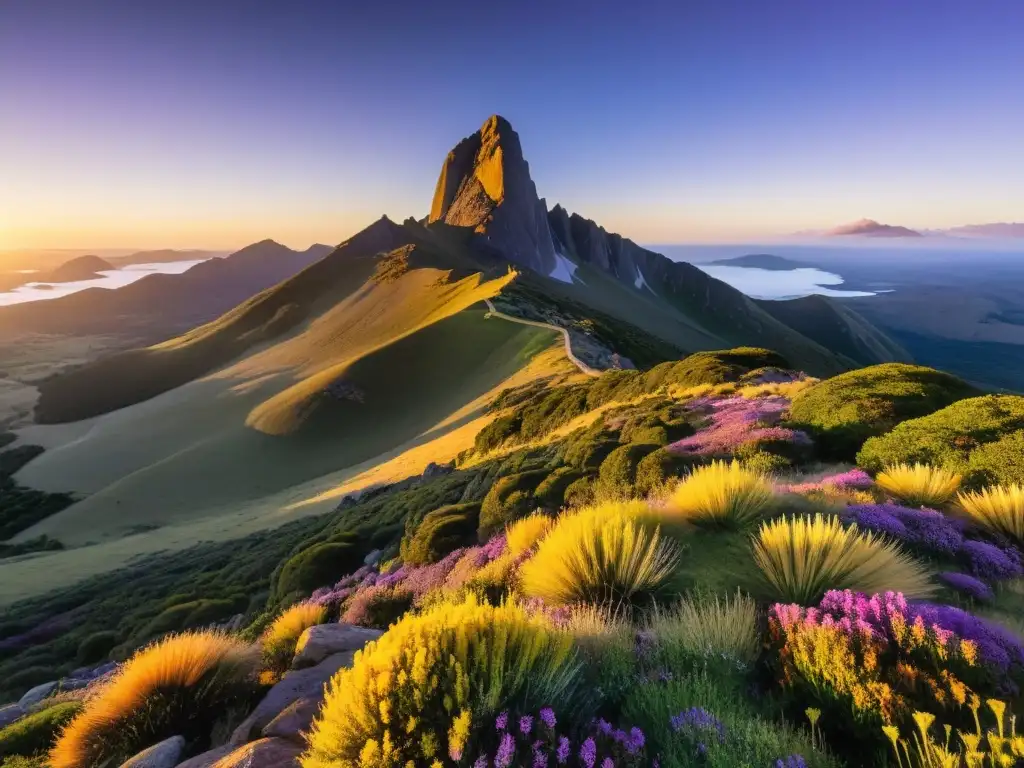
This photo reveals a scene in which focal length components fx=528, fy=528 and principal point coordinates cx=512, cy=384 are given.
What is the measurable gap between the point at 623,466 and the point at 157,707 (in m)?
7.34

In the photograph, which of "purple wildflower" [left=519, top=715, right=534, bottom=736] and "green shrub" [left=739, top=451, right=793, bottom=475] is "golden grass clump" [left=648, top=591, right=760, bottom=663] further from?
"green shrub" [left=739, top=451, right=793, bottom=475]

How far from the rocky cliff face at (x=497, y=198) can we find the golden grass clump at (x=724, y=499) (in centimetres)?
14284

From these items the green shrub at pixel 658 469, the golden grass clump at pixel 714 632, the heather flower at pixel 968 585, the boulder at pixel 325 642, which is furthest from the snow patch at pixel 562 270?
the golden grass clump at pixel 714 632

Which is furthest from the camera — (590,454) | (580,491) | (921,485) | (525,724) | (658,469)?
(590,454)

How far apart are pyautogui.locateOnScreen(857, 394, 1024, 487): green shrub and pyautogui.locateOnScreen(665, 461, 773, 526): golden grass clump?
3.52m

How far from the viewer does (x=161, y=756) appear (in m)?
4.29

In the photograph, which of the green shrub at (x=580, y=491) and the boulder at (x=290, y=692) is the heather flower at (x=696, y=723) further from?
the green shrub at (x=580, y=491)

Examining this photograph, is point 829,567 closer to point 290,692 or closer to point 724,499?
point 724,499

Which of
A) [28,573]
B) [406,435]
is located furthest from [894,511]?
[406,435]

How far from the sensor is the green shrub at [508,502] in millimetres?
9719

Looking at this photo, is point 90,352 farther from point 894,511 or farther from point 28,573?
point 894,511

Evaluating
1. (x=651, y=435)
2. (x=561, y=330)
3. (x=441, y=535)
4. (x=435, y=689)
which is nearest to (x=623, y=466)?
(x=651, y=435)

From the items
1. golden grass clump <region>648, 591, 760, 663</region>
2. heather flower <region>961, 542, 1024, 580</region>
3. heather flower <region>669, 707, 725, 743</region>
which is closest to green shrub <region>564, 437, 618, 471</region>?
heather flower <region>961, 542, 1024, 580</region>

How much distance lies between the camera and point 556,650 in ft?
11.0
